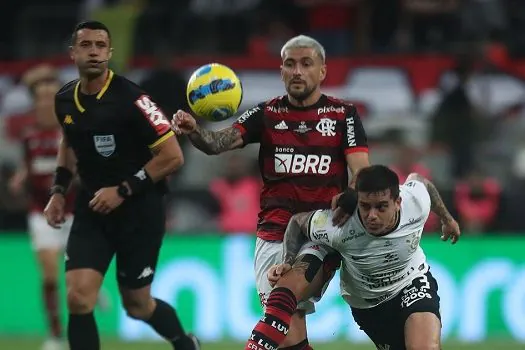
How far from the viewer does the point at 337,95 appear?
1705 centimetres

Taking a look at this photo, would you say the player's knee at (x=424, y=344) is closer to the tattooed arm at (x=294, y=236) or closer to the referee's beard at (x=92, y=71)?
the tattooed arm at (x=294, y=236)

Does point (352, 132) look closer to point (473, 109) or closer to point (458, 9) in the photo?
point (473, 109)

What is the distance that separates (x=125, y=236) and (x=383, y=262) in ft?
6.63

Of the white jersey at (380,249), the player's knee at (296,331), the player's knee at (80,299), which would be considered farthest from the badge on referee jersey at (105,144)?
the player's knee at (296,331)

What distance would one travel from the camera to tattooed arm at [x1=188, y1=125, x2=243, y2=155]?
8.48 metres

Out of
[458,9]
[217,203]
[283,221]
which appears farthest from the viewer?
[458,9]

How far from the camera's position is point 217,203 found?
610 inches

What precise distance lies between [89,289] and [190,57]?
29.9 ft

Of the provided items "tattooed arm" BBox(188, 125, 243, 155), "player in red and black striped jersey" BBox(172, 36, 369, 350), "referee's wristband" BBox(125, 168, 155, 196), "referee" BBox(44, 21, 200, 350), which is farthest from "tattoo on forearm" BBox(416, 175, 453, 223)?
"referee's wristband" BBox(125, 168, 155, 196)

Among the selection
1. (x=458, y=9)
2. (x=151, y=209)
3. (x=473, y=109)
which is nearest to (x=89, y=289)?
(x=151, y=209)

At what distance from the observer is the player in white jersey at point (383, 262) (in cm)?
806

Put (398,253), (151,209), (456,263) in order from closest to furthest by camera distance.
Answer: (398,253) → (151,209) → (456,263)

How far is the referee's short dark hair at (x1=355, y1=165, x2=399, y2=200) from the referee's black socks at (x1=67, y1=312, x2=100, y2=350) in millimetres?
2228

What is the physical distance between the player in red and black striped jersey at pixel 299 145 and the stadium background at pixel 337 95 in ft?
14.7
